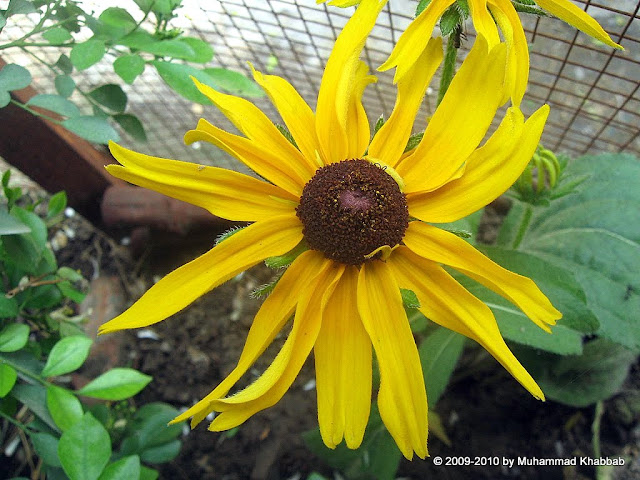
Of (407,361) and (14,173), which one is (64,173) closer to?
(14,173)

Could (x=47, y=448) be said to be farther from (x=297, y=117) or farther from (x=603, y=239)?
(x=603, y=239)

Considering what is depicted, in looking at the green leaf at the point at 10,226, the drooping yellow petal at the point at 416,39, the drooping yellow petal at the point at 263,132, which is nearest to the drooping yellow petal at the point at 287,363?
the drooping yellow petal at the point at 263,132

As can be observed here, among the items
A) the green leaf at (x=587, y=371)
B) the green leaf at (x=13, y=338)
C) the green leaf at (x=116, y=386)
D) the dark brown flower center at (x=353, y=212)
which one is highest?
the dark brown flower center at (x=353, y=212)

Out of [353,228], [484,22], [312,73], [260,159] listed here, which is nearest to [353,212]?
[353,228]

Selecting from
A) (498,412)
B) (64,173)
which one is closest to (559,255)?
(498,412)

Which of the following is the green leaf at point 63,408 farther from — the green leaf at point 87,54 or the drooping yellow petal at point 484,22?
the drooping yellow petal at point 484,22

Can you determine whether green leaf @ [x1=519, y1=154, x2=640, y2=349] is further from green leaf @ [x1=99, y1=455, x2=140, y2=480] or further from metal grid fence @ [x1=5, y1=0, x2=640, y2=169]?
green leaf @ [x1=99, y1=455, x2=140, y2=480]

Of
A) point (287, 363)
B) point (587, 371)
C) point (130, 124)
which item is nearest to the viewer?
point (287, 363)
